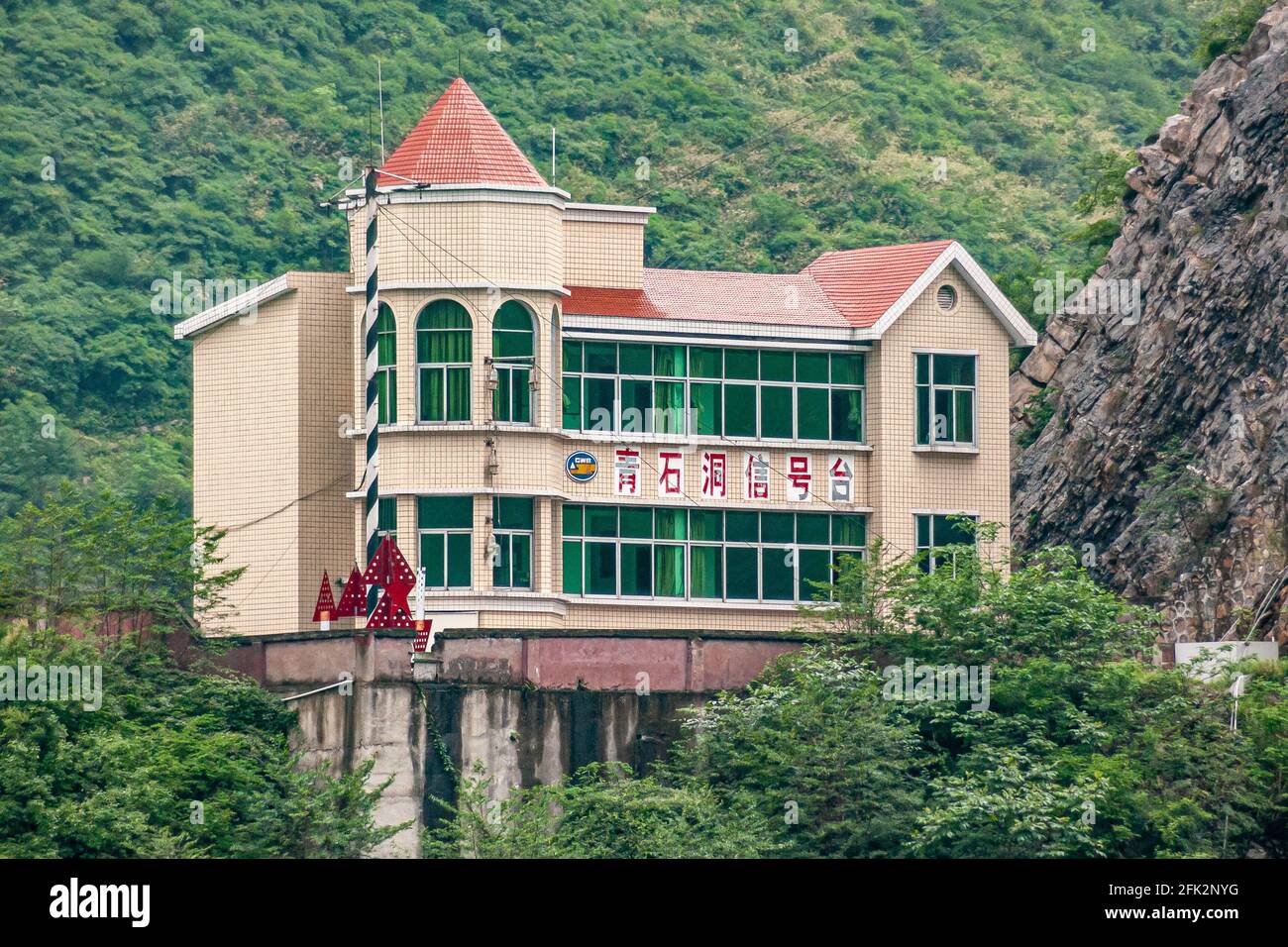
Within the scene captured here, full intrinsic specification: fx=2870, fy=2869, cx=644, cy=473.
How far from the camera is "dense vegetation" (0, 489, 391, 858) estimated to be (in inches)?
1693

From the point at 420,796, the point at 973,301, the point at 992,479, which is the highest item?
the point at 973,301

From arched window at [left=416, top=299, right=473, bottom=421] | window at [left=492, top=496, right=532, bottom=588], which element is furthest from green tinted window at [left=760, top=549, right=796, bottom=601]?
arched window at [left=416, top=299, right=473, bottom=421]

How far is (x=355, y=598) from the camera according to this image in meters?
48.5

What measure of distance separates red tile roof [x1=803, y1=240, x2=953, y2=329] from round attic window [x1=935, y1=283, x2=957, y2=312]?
61 cm

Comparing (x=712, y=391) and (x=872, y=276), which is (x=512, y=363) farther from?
(x=872, y=276)

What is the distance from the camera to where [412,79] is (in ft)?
340

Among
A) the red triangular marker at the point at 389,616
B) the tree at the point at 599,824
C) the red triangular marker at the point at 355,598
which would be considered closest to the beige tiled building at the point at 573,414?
the red triangular marker at the point at 355,598

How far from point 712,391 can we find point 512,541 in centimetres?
522

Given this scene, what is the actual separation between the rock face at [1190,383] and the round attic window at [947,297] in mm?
7381

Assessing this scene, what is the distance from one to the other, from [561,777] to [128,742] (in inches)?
280

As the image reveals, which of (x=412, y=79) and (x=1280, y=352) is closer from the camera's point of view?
(x=1280, y=352)

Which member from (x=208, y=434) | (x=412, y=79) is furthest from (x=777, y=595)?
(x=412, y=79)

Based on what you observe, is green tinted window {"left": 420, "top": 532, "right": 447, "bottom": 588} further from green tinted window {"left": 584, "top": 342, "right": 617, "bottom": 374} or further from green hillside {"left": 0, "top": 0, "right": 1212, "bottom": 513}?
green hillside {"left": 0, "top": 0, "right": 1212, "bottom": 513}

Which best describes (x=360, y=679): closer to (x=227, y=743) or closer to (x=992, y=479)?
(x=227, y=743)
